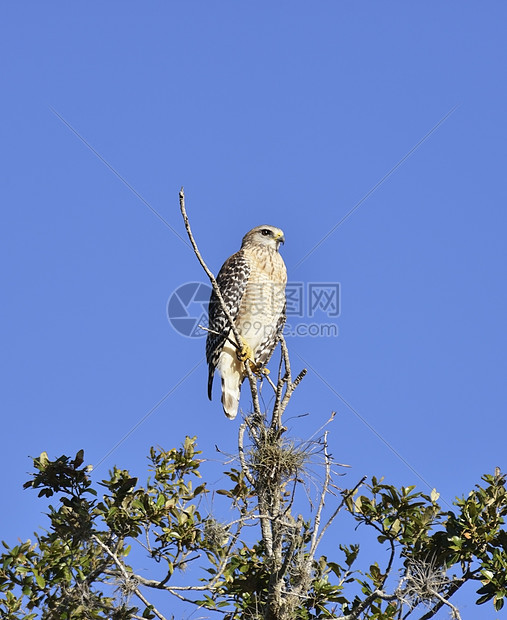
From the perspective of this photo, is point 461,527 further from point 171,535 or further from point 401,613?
point 171,535

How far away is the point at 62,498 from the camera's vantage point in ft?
15.1

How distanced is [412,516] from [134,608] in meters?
1.50

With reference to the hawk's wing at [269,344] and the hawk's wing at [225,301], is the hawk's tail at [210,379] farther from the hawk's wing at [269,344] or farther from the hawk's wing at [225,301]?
the hawk's wing at [269,344]

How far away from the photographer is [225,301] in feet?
24.3

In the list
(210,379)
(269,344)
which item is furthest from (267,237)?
(210,379)

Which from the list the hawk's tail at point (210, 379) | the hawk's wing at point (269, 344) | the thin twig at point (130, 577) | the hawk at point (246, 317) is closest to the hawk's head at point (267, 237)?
the hawk at point (246, 317)

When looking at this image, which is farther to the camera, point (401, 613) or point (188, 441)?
point (188, 441)

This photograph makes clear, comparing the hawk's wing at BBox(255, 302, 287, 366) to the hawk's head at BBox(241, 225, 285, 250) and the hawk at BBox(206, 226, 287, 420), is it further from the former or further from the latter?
the hawk's head at BBox(241, 225, 285, 250)

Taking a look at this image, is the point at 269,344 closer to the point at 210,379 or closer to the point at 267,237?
the point at 210,379

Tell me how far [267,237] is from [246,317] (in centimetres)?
86

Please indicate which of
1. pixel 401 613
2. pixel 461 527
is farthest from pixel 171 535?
pixel 461 527

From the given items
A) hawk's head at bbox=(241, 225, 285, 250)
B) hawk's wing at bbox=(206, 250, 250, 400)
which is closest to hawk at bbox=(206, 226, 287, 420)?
hawk's wing at bbox=(206, 250, 250, 400)

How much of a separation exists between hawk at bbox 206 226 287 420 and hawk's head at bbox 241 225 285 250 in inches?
7.4

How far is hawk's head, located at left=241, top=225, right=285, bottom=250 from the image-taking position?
7.73 meters
